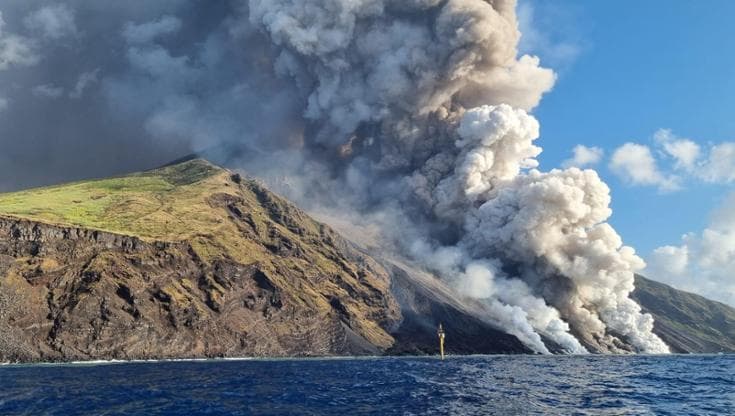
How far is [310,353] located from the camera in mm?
190125

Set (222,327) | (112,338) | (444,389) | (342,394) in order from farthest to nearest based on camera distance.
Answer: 1. (222,327)
2. (112,338)
3. (444,389)
4. (342,394)

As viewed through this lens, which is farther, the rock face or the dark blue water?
the rock face

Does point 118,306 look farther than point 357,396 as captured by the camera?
Yes

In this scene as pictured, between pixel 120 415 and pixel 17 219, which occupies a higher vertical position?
pixel 17 219

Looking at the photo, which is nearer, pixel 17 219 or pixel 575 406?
pixel 575 406

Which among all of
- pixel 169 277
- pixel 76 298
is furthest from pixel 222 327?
pixel 76 298

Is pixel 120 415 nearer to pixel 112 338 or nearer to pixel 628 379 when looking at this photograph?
pixel 628 379

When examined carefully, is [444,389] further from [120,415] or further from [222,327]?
[222,327]

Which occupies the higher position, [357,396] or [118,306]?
[118,306]

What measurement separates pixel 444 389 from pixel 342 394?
44.1 ft

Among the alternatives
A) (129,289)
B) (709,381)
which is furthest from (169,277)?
(709,381)

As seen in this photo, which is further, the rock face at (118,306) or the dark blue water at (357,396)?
the rock face at (118,306)

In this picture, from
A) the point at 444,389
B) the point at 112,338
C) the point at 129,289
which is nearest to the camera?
the point at 444,389

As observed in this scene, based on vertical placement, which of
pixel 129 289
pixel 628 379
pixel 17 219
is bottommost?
pixel 628 379
